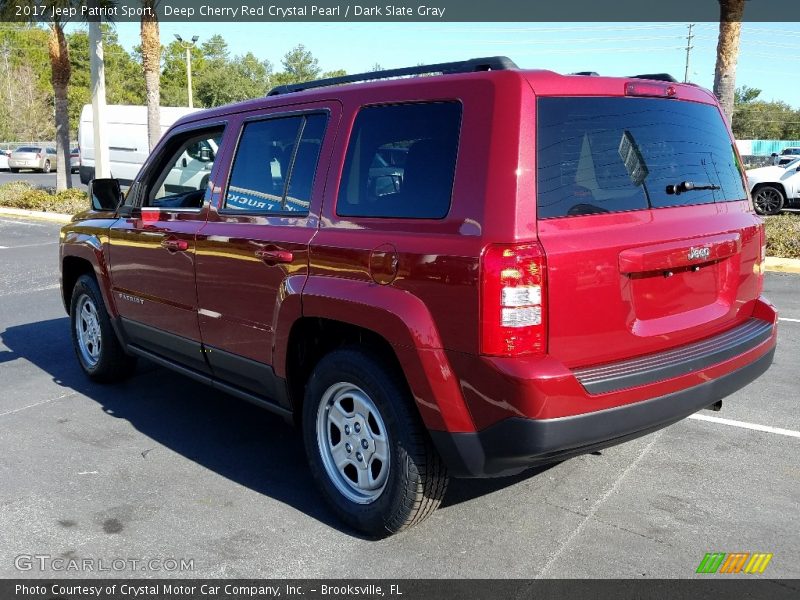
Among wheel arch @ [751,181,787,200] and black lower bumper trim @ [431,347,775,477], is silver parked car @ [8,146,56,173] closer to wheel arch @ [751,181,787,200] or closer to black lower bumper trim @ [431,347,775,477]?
wheel arch @ [751,181,787,200]

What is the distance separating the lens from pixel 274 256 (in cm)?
371

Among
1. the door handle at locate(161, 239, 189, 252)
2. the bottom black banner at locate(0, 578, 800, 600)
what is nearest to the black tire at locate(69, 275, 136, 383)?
the door handle at locate(161, 239, 189, 252)

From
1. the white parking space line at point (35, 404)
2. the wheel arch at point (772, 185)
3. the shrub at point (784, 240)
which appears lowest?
the white parking space line at point (35, 404)

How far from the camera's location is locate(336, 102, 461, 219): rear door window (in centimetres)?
305

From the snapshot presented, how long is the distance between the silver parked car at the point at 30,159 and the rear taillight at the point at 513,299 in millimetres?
43807

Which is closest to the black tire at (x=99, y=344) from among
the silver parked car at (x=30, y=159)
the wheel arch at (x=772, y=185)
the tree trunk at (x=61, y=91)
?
the wheel arch at (x=772, y=185)

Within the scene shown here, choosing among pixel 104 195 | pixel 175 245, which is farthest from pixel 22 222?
pixel 175 245

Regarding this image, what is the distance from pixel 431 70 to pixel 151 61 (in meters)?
17.3

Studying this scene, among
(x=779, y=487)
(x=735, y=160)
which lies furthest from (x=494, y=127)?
(x=779, y=487)

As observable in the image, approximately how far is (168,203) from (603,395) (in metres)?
3.34

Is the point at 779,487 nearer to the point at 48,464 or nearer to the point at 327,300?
the point at 327,300

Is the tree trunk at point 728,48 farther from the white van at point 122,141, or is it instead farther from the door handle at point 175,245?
the white van at point 122,141

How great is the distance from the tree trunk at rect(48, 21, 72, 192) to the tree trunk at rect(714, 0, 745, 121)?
59.3 feet

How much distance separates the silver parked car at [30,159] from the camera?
134 ft
